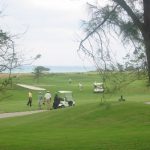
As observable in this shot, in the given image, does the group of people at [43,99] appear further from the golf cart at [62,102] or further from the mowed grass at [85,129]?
the mowed grass at [85,129]

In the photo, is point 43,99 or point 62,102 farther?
point 43,99

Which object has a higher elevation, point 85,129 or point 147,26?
point 147,26

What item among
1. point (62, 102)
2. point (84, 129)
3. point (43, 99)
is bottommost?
point (84, 129)

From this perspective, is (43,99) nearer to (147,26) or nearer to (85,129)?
(85,129)

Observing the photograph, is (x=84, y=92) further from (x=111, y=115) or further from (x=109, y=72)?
(x=109, y=72)

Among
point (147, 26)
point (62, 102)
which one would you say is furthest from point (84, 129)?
point (62, 102)

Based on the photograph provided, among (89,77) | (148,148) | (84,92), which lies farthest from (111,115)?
(89,77)

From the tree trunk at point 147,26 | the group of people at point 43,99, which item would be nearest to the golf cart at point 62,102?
the group of people at point 43,99

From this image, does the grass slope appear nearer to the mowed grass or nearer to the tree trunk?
the mowed grass

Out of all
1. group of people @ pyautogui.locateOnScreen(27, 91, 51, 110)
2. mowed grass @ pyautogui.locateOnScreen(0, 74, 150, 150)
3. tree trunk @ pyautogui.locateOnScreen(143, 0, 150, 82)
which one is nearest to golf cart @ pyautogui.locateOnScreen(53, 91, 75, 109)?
group of people @ pyautogui.locateOnScreen(27, 91, 51, 110)

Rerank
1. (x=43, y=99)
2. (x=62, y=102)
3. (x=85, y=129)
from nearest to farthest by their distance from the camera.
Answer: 1. (x=85, y=129)
2. (x=62, y=102)
3. (x=43, y=99)

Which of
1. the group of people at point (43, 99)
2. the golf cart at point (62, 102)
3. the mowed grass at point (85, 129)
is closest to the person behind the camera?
the mowed grass at point (85, 129)

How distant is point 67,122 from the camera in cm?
2902

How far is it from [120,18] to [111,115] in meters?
17.4
